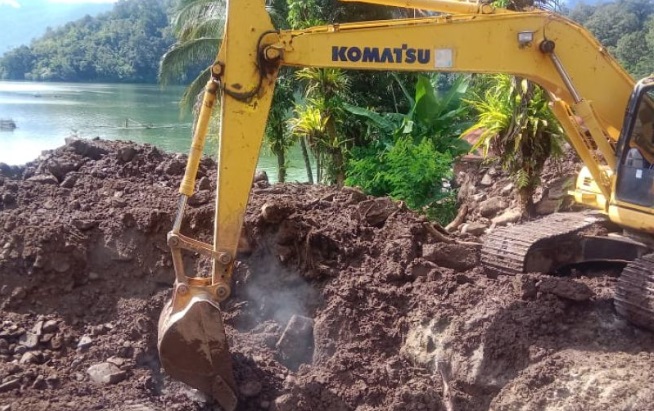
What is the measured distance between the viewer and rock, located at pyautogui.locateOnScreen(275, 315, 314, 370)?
20.4 feet

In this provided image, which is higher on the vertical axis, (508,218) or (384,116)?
(384,116)

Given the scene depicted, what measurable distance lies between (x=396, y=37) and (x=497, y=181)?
8951mm

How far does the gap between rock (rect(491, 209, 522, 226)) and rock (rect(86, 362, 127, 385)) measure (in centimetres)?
720

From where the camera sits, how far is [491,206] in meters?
12.8

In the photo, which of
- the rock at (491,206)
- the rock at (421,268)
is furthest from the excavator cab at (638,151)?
the rock at (491,206)

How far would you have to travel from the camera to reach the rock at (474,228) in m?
10.9

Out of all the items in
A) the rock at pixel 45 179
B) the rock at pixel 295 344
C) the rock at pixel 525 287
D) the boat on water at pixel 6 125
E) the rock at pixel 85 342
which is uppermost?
the rock at pixel 525 287

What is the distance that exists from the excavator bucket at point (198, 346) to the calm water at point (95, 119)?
46.1 feet

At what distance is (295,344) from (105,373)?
5.11ft

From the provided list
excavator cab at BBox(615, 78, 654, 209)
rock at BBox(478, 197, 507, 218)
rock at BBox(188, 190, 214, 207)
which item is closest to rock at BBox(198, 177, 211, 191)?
rock at BBox(188, 190, 214, 207)

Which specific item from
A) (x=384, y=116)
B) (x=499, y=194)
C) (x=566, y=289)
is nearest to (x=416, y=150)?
(x=499, y=194)

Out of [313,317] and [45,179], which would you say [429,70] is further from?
[45,179]

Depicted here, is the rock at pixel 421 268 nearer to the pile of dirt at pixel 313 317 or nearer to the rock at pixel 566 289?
the pile of dirt at pixel 313 317

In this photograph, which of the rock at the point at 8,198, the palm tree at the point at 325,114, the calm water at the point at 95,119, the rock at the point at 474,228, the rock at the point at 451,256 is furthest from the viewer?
the calm water at the point at 95,119
